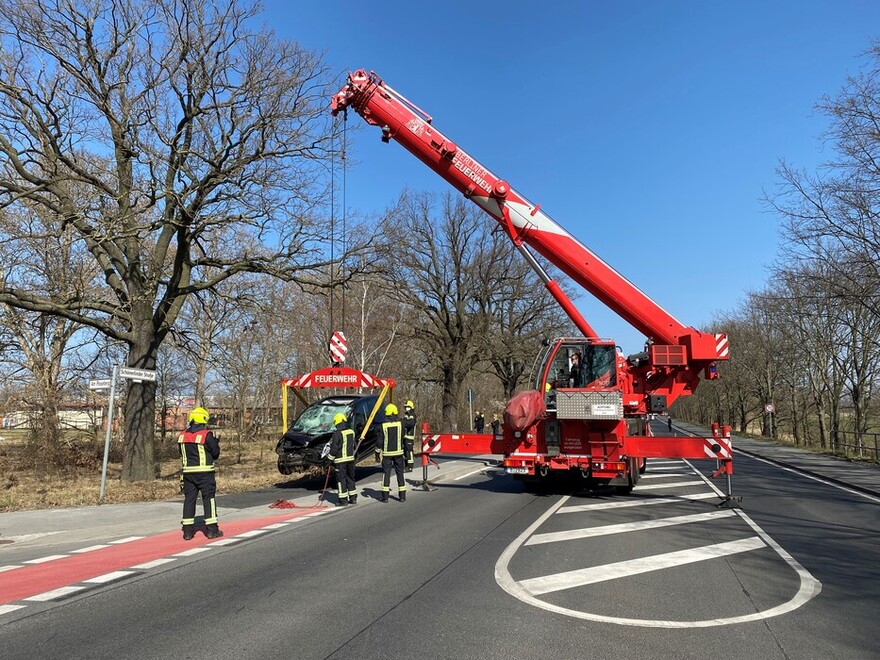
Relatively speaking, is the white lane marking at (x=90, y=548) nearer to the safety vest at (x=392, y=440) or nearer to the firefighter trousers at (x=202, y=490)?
the firefighter trousers at (x=202, y=490)

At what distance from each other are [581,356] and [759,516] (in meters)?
4.70

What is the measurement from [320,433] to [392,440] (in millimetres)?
2904

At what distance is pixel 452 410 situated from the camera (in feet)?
109

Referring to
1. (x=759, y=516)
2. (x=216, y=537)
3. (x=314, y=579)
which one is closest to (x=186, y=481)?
(x=216, y=537)

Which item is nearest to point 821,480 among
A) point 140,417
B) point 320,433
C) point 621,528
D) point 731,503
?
point 731,503

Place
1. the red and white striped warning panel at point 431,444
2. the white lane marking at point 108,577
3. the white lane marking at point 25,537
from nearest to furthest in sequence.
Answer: the white lane marking at point 108,577 → the white lane marking at point 25,537 → the red and white striped warning panel at point 431,444

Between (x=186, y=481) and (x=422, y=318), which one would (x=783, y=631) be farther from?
(x=422, y=318)

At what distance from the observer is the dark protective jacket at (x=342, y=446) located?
12.1 m

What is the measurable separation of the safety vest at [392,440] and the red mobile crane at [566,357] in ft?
5.92

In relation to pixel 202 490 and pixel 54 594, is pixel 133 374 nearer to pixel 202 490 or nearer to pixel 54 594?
pixel 202 490

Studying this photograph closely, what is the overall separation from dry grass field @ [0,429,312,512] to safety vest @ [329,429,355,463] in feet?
11.6

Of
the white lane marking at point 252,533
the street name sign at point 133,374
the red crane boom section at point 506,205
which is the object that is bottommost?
the white lane marking at point 252,533

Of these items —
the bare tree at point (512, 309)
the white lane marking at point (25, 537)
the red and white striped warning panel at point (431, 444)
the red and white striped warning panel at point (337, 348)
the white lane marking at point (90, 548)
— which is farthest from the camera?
the bare tree at point (512, 309)

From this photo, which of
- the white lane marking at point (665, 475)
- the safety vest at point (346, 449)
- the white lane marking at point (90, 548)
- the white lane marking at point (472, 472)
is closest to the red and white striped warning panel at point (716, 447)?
the white lane marking at point (665, 475)
